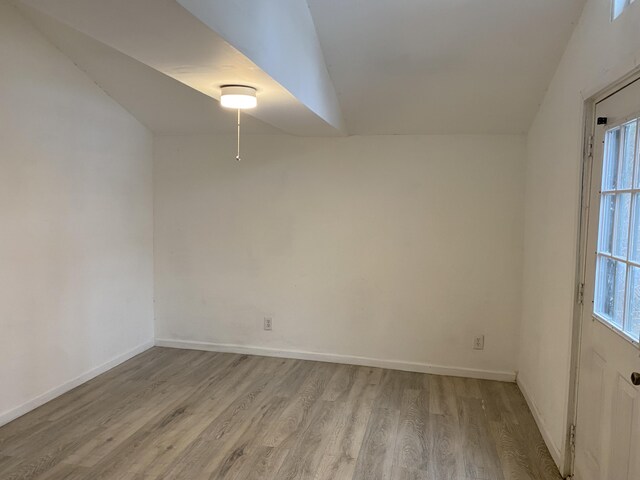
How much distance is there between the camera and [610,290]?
6.51 feet

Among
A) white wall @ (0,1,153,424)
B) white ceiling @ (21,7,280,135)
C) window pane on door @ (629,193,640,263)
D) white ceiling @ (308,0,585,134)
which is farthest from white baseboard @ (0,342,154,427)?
window pane on door @ (629,193,640,263)

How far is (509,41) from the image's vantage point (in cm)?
266

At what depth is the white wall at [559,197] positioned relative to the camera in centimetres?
201

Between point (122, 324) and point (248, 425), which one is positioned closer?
point (248, 425)

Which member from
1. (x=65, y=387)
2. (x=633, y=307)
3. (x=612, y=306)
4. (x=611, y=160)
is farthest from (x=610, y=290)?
(x=65, y=387)

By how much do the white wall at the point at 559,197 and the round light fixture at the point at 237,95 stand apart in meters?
1.58

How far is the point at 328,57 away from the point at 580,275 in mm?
1869

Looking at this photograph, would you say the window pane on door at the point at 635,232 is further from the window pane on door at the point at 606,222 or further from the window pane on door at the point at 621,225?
the window pane on door at the point at 606,222

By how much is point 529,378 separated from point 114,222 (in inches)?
132

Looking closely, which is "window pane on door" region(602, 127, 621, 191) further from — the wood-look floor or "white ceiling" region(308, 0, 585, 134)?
the wood-look floor

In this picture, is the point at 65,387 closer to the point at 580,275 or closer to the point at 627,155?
the point at 580,275

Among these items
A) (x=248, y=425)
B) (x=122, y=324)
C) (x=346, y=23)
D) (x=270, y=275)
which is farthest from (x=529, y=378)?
(x=122, y=324)

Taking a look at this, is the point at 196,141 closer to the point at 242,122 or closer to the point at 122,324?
the point at 242,122

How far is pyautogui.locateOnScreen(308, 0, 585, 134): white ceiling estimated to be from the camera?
250cm
